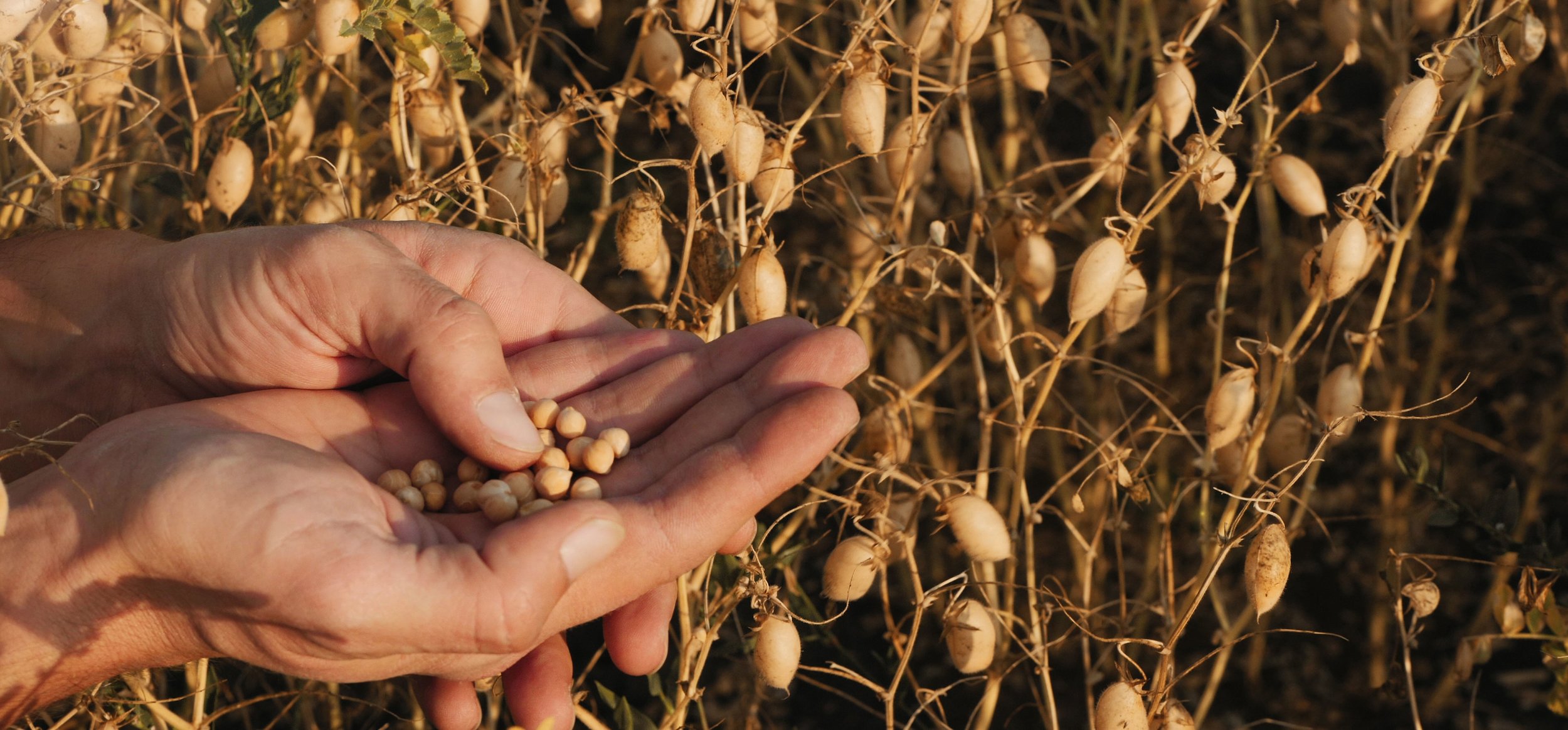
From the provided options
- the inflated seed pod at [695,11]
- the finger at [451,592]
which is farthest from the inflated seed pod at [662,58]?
the finger at [451,592]

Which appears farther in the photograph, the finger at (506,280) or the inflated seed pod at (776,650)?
the finger at (506,280)

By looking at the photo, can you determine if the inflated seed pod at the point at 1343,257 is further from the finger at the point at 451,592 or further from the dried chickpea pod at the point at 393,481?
the dried chickpea pod at the point at 393,481

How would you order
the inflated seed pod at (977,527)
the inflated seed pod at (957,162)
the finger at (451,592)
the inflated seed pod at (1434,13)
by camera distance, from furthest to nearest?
the inflated seed pod at (957,162) < the inflated seed pod at (1434,13) < the inflated seed pod at (977,527) < the finger at (451,592)

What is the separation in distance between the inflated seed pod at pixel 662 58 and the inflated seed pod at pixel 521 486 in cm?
42

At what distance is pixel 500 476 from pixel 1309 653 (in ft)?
3.69

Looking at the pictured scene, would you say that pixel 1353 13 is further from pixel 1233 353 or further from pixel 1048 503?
pixel 1048 503

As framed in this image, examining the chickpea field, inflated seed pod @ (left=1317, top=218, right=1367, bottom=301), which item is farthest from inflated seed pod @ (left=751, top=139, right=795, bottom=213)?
inflated seed pod @ (left=1317, top=218, right=1367, bottom=301)

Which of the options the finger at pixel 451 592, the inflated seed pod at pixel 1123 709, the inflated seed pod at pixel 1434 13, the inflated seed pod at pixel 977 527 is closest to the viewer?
the finger at pixel 451 592

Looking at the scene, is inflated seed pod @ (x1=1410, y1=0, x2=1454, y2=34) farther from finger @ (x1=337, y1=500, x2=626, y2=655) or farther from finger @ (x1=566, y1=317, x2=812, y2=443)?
finger @ (x1=337, y1=500, x2=626, y2=655)

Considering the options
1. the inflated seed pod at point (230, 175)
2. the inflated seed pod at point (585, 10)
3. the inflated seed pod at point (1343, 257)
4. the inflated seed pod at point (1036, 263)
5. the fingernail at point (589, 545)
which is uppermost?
the inflated seed pod at point (585, 10)

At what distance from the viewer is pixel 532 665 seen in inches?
42.2

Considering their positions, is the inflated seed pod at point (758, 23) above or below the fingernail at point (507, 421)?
above

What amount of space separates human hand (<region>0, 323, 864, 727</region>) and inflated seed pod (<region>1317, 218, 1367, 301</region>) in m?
0.38

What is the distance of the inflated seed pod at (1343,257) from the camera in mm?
1021
